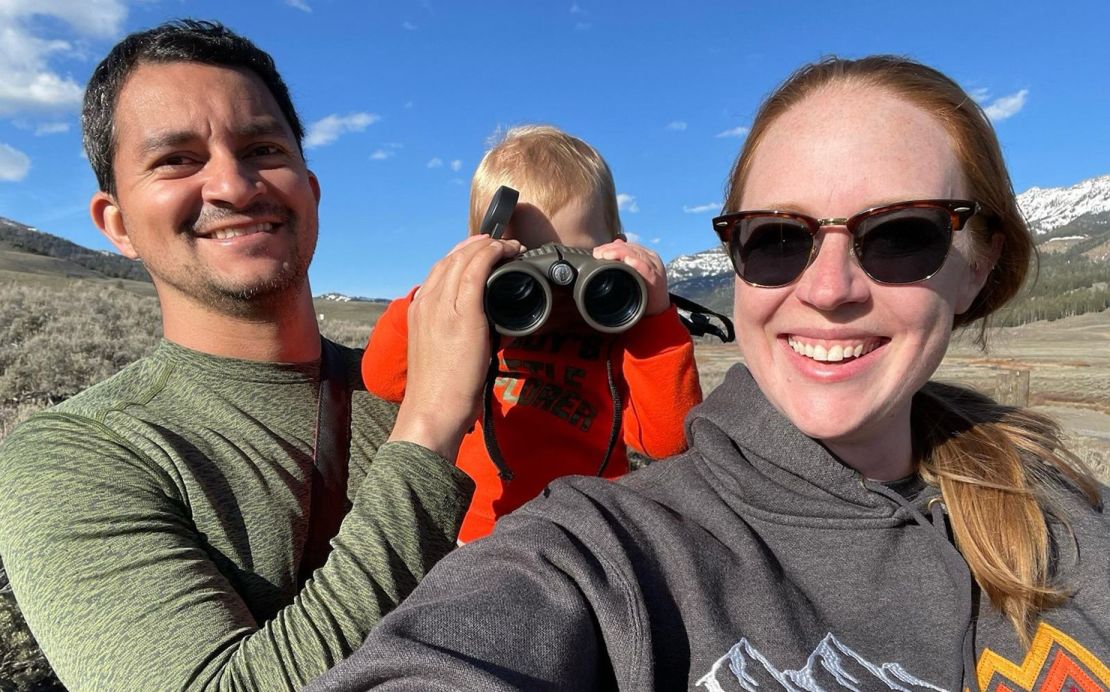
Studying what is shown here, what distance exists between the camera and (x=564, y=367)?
100 inches

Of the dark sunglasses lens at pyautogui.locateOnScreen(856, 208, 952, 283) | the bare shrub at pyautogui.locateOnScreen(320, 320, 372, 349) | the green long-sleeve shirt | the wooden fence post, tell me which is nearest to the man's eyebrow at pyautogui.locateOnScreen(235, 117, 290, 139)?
the green long-sleeve shirt

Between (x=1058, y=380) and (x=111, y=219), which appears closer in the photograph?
(x=111, y=219)

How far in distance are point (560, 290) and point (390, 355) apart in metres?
0.65

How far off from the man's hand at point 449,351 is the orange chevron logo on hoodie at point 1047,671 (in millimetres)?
1374

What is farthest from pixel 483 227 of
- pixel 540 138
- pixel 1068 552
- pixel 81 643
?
pixel 1068 552

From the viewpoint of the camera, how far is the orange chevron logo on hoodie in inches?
58.9

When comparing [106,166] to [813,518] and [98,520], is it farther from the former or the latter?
[813,518]

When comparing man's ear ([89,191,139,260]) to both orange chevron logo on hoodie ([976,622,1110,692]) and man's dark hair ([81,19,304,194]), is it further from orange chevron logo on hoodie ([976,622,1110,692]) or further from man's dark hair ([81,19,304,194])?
orange chevron logo on hoodie ([976,622,1110,692])

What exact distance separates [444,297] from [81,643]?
119cm

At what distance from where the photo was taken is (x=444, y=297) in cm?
192

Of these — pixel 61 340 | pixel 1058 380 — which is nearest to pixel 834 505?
pixel 61 340

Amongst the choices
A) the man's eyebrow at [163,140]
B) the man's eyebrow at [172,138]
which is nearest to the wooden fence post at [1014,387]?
the man's eyebrow at [172,138]

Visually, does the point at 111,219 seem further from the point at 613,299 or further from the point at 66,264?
the point at 66,264

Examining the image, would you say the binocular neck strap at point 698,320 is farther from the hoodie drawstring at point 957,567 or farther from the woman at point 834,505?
the hoodie drawstring at point 957,567
